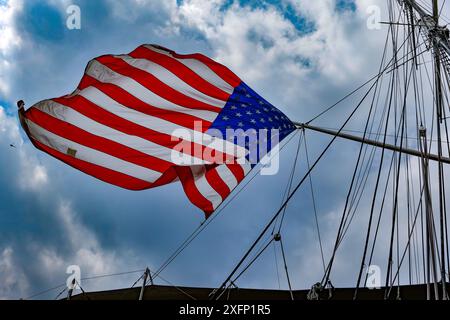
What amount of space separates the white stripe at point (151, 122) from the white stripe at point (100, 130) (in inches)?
19.3

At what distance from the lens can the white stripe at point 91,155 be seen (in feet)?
36.1

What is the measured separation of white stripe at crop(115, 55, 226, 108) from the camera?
1221cm

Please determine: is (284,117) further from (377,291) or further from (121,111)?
(377,291)

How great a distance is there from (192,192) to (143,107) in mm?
2721

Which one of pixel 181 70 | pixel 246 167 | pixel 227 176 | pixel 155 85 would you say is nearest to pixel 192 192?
pixel 227 176

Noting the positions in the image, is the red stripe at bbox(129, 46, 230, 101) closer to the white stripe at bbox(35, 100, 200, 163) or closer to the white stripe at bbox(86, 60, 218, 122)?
the white stripe at bbox(86, 60, 218, 122)

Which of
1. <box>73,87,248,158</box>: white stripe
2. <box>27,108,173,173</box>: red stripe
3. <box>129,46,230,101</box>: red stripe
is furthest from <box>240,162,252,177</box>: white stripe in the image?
<box>129,46,230,101</box>: red stripe

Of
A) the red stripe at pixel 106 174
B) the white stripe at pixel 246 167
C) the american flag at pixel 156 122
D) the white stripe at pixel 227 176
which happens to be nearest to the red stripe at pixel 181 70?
the american flag at pixel 156 122

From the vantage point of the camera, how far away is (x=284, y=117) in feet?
42.9

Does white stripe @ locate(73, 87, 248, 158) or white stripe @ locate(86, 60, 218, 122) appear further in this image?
white stripe @ locate(86, 60, 218, 122)

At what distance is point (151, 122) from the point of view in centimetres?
1184

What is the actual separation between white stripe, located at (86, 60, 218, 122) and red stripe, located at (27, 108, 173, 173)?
1.52 meters
